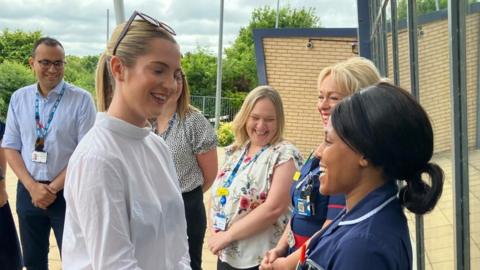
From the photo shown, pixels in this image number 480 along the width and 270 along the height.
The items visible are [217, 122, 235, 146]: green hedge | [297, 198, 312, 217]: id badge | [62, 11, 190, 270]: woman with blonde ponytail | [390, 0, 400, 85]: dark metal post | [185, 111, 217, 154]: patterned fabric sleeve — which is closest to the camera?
[62, 11, 190, 270]: woman with blonde ponytail

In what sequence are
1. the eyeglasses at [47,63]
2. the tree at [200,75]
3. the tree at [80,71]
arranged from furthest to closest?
the tree at [200,75], the tree at [80,71], the eyeglasses at [47,63]

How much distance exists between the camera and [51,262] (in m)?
5.60

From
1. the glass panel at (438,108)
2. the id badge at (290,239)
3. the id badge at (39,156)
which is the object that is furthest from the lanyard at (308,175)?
the id badge at (39,156)

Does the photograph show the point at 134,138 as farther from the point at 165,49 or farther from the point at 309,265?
the point at 309,265

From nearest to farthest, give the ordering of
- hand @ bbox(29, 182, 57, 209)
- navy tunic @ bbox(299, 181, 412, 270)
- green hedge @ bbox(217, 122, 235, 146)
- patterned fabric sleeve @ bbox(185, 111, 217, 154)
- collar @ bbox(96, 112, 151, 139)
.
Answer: navy tunic @ bbox(299, 181, 412, 270)
collar @ bbox(96, 112, 151, 139)
patterned fabric sleeve @ bbox(185, 111, 217, 154)
hand @ bbox(29, 182, 57, 209)
green hedge @ bbox(217, 122, 235, 146)

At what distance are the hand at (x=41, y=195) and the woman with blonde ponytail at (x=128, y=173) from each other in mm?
2358

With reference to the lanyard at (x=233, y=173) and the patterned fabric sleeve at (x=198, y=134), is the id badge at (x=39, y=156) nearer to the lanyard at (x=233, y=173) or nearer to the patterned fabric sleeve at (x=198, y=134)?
the patterned fabric sleeve at (x=198, y=134)

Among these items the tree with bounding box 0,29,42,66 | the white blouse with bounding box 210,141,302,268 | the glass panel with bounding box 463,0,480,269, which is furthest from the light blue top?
the tree with bounding box 0,29,42,66

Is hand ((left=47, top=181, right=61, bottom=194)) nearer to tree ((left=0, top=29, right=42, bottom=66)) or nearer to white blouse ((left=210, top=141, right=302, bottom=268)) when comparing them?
white blouse ((left=210, top=141, right=302, bottom=268))

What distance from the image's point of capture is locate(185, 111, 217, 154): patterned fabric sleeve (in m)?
3.73

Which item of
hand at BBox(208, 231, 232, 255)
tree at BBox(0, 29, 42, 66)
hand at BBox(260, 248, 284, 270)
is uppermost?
tree at BBox(0, 29, 42, 66)

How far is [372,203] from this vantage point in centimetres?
143

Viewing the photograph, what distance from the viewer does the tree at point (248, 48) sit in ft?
134

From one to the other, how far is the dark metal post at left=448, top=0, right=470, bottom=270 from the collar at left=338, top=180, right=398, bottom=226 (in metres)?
0.34
